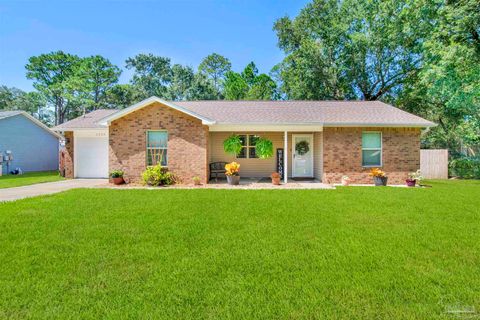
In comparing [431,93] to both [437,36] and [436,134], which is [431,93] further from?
[436,134]

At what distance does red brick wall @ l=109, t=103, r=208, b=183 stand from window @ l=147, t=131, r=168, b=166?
0.22 meters

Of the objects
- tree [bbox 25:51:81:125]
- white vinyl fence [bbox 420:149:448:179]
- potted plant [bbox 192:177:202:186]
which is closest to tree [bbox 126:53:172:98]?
tree [bbox 25:51:81:125]

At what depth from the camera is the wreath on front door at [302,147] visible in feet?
47.9

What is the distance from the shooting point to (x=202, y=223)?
5867mm

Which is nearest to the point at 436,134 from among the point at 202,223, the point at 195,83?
the point at 202,223

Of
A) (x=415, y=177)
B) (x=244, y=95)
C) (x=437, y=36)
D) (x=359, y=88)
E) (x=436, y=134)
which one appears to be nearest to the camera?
(x=415, y=177)

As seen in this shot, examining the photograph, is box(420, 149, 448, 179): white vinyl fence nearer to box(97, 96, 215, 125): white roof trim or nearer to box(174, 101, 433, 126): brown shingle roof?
box(174, 101, 433, 126): brown shingle roof

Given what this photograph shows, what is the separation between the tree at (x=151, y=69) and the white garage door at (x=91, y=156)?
1135 inches

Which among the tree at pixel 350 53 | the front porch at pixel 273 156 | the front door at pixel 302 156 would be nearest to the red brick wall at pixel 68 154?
the front porch at pixel 273 156

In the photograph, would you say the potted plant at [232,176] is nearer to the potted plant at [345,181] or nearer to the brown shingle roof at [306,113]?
the brown shingle roof at [306,113]

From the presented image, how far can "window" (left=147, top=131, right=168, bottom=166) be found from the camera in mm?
12172

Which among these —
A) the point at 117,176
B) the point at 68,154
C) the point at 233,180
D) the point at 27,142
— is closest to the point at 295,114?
the point at 233,180

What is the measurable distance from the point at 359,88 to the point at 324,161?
53.3 feet

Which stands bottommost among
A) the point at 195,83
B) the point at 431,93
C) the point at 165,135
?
the point at 165,135
